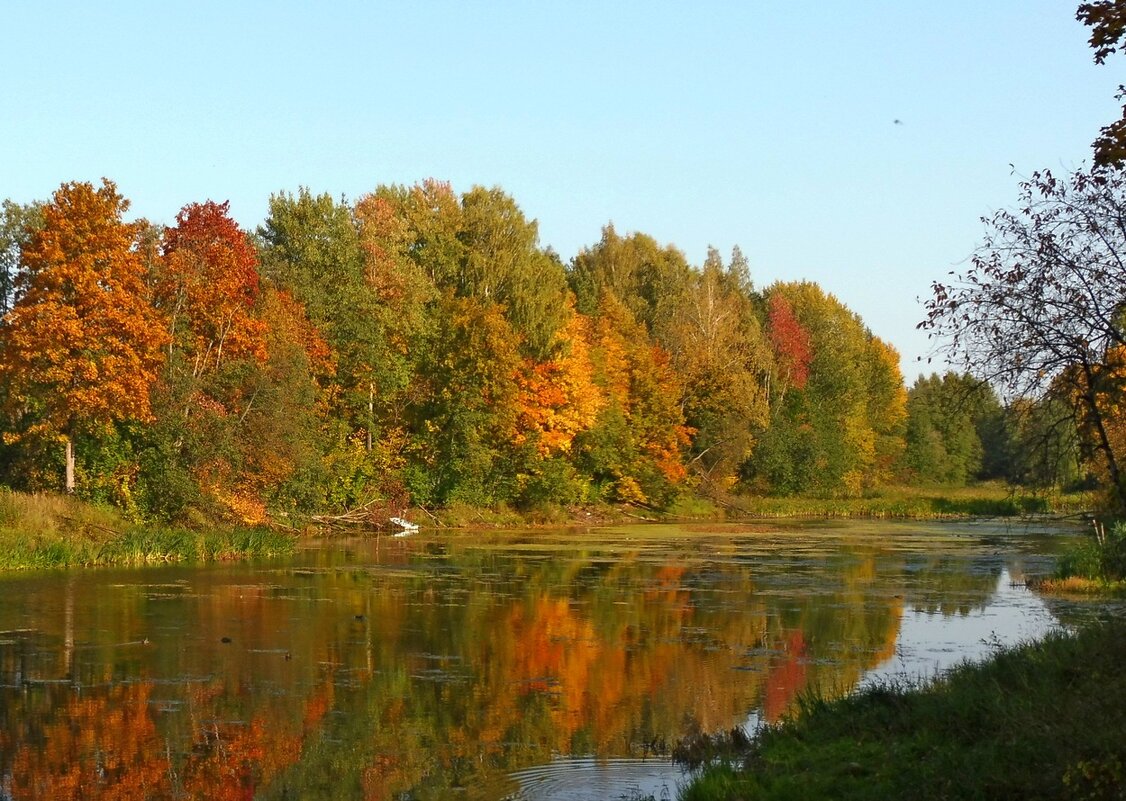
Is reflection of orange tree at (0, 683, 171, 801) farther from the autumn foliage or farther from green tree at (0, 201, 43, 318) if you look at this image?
green tree at (0, 201, 43, 318)

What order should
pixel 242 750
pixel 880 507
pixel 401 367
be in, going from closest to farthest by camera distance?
pixel 242 750, pixel 401 367, pixel 880 507

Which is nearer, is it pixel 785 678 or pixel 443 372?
pixel 785 678

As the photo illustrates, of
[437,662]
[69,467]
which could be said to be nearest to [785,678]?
[437,662]

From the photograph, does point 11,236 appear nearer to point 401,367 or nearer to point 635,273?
point 401,367

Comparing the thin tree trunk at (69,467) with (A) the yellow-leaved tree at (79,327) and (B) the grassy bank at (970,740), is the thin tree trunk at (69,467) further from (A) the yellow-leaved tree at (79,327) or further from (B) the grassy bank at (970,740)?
(B) the grassy bank at (970,740)

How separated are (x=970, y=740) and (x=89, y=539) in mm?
30490

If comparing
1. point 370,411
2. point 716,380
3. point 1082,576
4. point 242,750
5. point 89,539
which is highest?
point 716,380

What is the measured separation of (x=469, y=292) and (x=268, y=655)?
4543cm

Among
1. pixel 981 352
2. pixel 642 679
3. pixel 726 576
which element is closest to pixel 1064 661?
pixel 981 352

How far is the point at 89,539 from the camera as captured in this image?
118ft

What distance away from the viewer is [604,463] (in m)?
64.0

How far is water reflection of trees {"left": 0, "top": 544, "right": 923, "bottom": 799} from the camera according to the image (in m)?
13.9

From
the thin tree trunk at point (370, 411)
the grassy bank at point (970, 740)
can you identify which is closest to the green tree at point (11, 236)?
the thin tree trunk at point (370, 411)

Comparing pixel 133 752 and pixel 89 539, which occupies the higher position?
pixel 89 539
